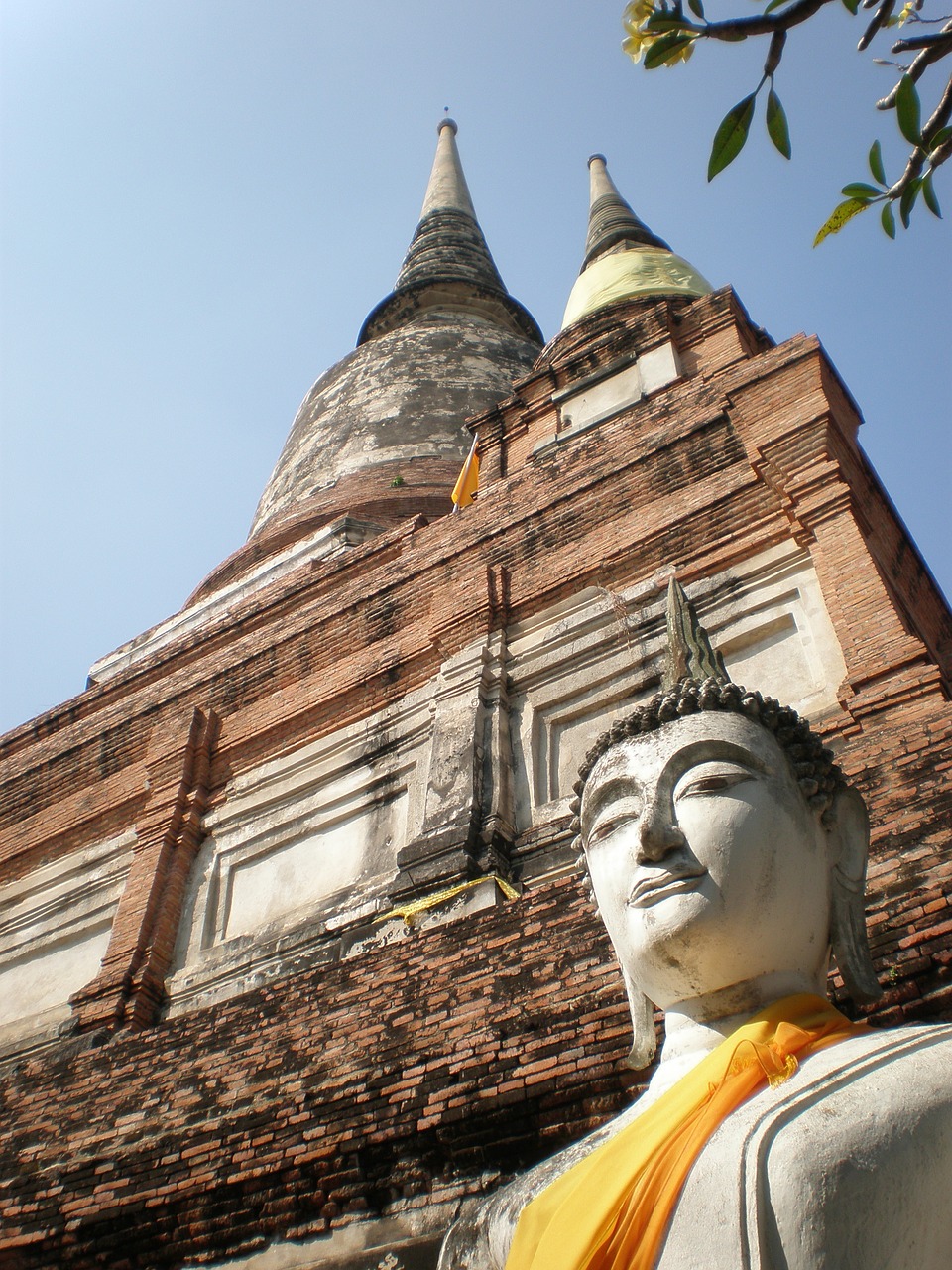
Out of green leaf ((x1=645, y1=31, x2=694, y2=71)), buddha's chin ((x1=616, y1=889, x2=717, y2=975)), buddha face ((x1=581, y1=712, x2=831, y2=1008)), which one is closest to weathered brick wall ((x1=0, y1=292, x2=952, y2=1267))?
buddha face ((x1=581, y1=712, x2=831, y2=1008))

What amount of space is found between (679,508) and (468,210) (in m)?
22.1

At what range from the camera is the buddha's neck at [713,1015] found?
2.91m

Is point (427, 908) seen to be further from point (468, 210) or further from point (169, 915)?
point (468, 210)

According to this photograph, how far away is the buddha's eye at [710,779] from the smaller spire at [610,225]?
1295 cm

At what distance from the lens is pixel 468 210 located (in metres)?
27.7

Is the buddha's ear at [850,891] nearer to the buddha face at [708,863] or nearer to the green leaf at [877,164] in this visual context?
the buddha face at [708,863]

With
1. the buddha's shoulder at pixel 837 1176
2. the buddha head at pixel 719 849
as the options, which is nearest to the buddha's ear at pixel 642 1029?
the buddha head at pixel 719 849

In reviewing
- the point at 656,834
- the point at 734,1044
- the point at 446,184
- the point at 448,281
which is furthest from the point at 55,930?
the point at 446,184

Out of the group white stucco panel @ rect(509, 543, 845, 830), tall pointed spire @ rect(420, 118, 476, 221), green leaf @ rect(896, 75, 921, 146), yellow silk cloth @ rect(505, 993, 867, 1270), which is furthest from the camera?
tall pointed spire @ rect(420, 118, 476, 221)

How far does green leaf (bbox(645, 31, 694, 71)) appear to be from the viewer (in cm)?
292

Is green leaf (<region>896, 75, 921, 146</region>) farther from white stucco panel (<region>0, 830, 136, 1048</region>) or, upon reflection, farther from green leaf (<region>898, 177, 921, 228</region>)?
white stucco panel (<region>0, 830, 136, 1048</region>)

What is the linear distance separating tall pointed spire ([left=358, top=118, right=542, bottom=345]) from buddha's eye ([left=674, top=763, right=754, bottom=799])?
20.2m

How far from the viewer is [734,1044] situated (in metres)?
2.71

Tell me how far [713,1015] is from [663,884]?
1.11 feet
